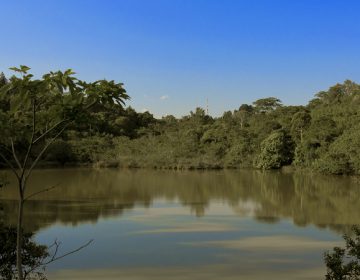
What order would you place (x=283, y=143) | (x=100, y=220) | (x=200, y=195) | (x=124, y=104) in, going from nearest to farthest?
(x=124, y=104) < (x=100, y=220) < (x=200, y=195) < (x=283, y=143)

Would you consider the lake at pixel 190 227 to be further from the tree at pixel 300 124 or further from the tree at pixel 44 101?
the tree at pixel 300 124

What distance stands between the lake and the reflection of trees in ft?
0.11

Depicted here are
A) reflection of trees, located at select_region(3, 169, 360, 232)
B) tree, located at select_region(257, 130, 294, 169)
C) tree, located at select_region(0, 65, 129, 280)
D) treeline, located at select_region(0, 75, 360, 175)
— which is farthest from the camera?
tree, located at select_region(257, 130, 294, 169)

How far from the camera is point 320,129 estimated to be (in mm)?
26062

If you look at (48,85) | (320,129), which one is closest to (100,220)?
(48,85)

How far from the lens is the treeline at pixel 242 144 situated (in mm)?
25097

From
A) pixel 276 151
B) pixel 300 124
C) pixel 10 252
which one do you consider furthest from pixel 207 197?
pixel 300 124

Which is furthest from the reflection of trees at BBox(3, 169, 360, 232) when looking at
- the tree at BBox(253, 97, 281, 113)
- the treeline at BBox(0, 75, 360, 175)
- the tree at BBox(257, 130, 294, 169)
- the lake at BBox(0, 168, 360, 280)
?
the tree at BBox(253, 97, 281, 113)

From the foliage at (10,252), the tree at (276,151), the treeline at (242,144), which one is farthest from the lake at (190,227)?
the tree at (276,151)

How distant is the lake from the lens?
22.6ft

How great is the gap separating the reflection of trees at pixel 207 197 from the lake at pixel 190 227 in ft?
0.11

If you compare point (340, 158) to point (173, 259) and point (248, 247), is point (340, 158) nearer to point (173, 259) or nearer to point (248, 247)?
point (248, 247)

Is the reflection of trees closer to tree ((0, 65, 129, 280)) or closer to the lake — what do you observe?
the lake

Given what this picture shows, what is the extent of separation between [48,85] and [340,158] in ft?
74.2
